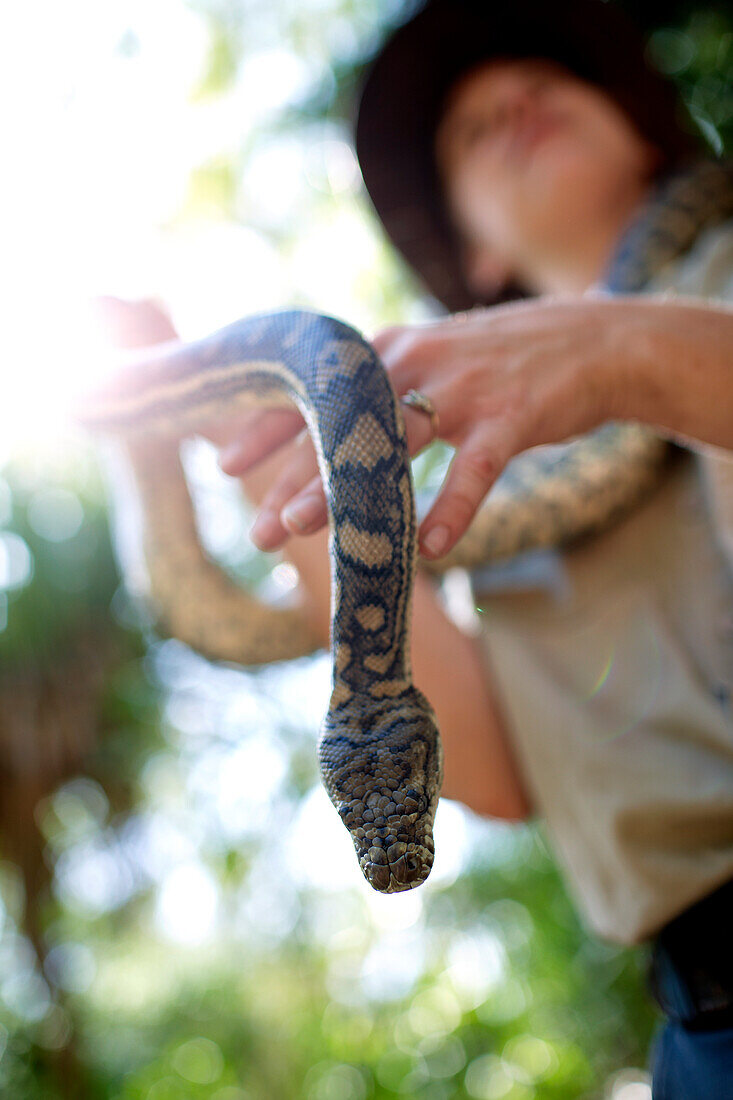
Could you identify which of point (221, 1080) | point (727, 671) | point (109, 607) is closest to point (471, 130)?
point (727, 671)

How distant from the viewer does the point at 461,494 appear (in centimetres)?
149

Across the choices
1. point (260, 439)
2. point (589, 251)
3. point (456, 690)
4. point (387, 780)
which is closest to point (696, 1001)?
point (387, 780)

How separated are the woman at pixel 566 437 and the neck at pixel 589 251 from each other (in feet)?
0.04

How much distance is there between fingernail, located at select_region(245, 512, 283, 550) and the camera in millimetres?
1744

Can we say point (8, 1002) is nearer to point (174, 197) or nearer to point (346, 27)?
point (174, 197)

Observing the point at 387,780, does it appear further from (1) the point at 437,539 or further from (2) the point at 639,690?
(2) the point at 639,690

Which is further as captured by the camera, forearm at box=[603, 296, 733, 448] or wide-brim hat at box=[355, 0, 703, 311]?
wide-brim hat at box=[355, 0, 703, 311]

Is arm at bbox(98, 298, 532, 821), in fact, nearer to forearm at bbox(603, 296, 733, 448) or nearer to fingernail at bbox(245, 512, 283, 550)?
fingernail at bbox(245, 512, 283, 550)

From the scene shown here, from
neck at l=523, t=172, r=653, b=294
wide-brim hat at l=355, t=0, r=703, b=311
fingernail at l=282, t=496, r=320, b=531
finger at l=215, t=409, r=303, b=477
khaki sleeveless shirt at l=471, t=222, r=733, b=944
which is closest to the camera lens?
fingernail at l=282, t=496, r=320, b=531

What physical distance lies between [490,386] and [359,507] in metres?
0.38

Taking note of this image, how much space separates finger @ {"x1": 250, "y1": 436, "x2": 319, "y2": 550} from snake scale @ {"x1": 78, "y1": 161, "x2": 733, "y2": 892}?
10 cm

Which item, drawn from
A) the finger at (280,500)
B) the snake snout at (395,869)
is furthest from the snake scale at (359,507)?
the finger at (280,500)

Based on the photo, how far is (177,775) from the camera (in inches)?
389

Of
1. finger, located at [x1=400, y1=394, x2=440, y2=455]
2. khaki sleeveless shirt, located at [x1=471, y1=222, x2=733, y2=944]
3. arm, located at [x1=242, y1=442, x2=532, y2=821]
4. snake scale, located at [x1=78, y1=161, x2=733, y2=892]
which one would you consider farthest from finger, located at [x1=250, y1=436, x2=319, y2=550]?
khaki sleeveless shirt, located at [x1=471, y1=222, x2=733, y2=944]
